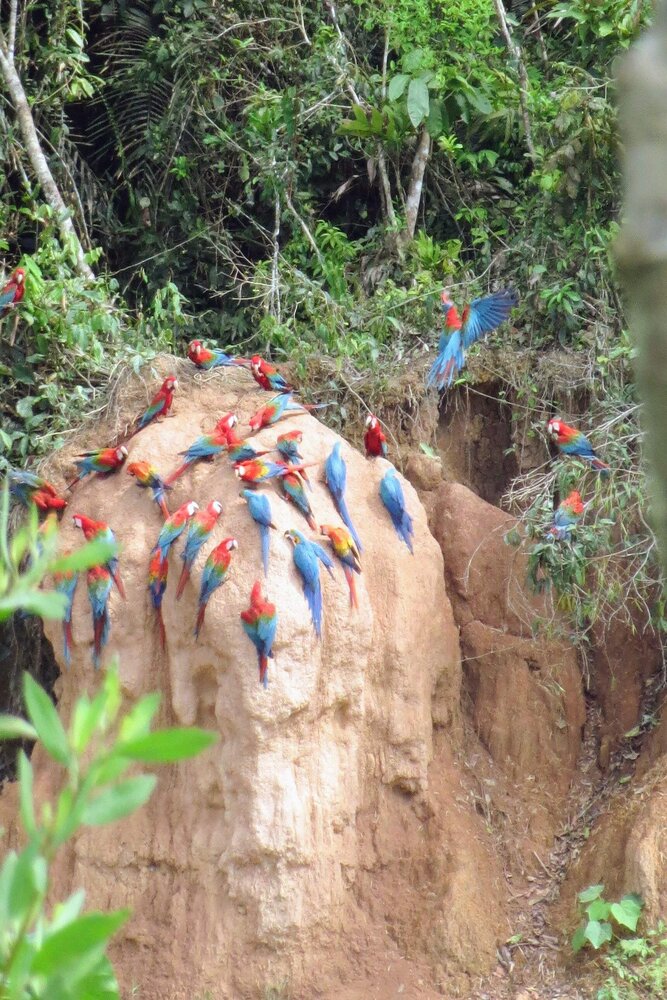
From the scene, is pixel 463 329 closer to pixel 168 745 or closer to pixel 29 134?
pixel 29 134

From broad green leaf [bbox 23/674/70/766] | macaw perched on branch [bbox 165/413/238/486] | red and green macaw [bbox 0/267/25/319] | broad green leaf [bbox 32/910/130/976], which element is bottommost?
broad green leaf [bbox 32/910/130/976]

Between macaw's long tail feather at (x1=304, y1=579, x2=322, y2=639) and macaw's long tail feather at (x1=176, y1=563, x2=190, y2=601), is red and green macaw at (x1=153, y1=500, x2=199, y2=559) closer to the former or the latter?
macaw's long tail feather at (x1=176, y1=563, x2=190, y2=601)

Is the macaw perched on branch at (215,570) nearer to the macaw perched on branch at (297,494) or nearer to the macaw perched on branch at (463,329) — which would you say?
the macaw perched on branch at (297,494)

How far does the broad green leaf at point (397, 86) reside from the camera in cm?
674

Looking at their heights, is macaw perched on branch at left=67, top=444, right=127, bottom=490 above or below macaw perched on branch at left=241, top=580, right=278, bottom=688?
above

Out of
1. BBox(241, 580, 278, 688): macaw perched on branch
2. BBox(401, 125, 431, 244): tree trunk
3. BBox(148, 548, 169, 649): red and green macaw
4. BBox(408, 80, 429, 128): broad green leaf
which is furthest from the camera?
BBox(401, 125, 431, 244): tree trunk

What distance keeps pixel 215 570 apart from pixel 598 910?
7.15 feet

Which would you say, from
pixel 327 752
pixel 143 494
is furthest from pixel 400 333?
pixel 327 752

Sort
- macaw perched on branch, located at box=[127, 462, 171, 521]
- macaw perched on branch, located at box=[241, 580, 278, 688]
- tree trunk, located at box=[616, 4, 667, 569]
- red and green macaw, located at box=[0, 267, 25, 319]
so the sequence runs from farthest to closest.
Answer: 1. red and green macaw, located at box=[0, 267, 25, 319]
2. macaw perched on branch, located at box=[127, 462, 171, 521]
3. macaw perched on branch, located at box=[241, 580, 278, 688]
4. tree trunk, located at box=[616, 4, 667, 569]

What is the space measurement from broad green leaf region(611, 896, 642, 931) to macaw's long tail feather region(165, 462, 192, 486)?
2.74 metres

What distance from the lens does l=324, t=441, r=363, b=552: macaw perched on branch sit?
547 centimetres

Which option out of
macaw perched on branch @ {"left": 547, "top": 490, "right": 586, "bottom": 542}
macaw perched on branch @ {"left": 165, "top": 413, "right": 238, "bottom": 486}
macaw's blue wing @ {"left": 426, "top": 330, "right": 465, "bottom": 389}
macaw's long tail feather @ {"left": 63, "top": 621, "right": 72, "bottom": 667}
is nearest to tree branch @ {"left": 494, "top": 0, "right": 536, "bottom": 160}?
macaw's blue wing @ {"left": 426, "top": 330, "right": 465, "bottom": 389}

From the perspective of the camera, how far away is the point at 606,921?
4938mm

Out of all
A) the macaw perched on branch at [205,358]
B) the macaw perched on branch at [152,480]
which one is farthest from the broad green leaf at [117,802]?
the macaw perched on branch at [205,358]
